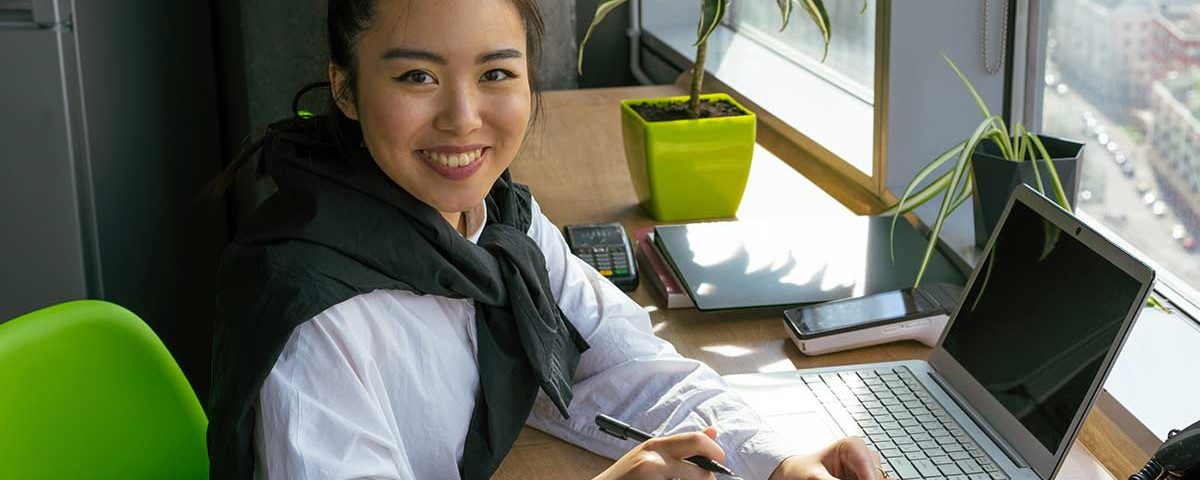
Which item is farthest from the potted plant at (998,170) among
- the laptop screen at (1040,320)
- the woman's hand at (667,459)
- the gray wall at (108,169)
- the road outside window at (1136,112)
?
the gray wall at (108,169)

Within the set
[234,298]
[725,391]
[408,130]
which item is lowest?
[725,391]

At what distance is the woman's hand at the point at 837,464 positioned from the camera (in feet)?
3.72

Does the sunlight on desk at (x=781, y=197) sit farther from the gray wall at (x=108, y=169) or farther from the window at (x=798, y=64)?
the gray wall at (x=108, y=169)

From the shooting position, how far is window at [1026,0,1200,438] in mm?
1507

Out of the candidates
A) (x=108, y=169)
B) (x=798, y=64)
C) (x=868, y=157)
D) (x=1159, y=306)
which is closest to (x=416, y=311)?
(x=1159, y=306)

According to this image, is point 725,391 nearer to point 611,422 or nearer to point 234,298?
point 611,422

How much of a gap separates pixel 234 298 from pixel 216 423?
11cm

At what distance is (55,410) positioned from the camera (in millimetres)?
1255

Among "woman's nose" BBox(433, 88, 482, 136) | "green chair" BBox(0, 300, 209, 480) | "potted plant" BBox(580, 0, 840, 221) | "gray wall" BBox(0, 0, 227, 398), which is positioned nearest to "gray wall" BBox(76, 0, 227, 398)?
"gray wall" BBox(0, 0, 227, 398)

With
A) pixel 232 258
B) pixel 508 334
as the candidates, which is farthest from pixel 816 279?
pixel 232 258

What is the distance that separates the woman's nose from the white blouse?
0.54 ft

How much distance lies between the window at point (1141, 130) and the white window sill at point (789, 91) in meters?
0.34

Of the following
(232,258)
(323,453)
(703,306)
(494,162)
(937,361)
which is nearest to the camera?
(323,453)

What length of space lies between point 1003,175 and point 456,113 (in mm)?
757
